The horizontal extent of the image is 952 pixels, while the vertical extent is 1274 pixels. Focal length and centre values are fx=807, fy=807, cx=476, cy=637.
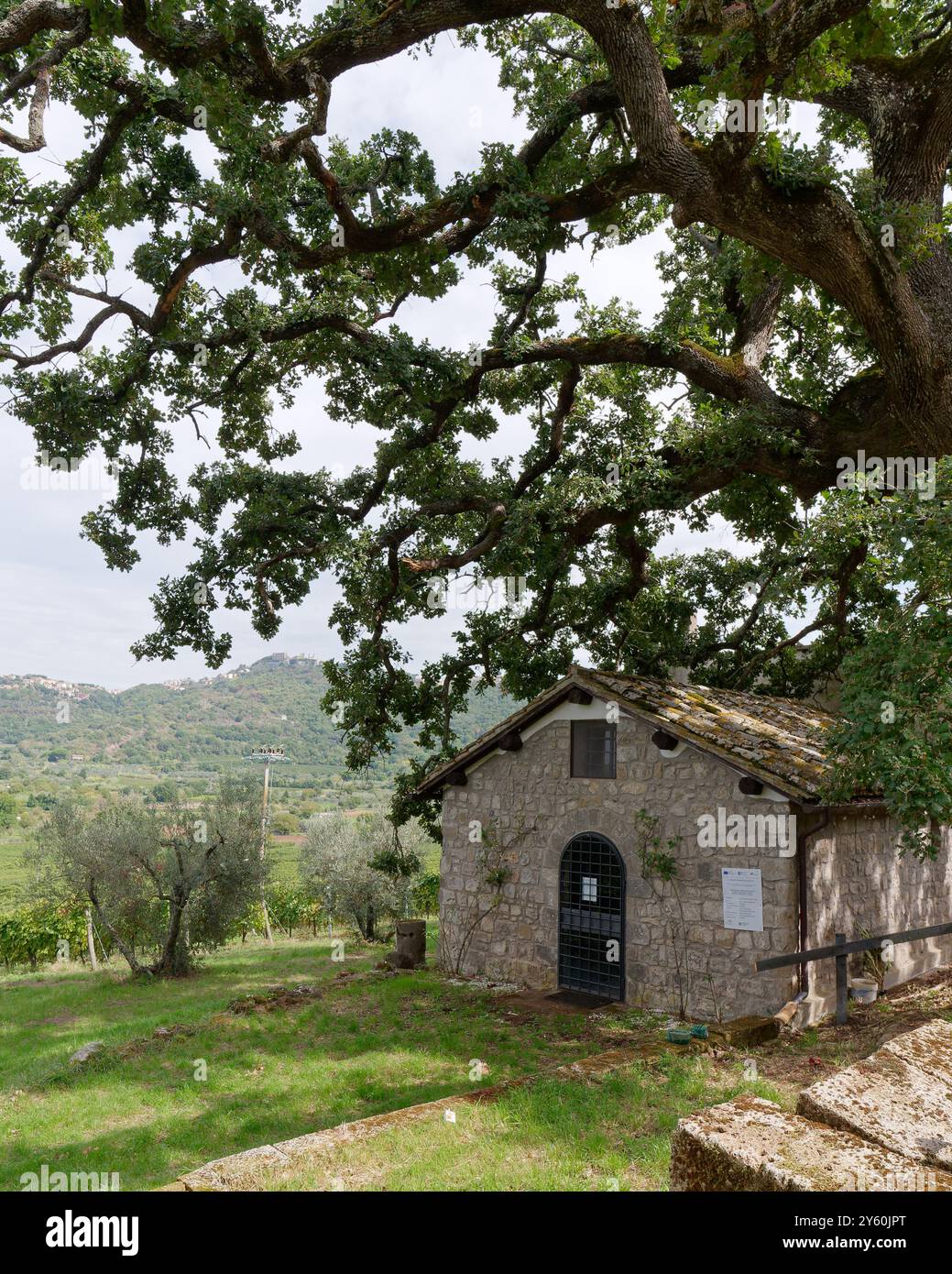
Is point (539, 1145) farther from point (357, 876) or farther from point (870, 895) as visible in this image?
point (357, 876)

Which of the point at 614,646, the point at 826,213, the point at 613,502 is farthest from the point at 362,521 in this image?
the point at 826,213

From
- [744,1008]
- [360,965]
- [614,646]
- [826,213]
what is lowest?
[360,965]

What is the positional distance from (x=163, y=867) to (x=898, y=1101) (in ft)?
65.7

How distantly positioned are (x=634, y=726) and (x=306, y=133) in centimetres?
902

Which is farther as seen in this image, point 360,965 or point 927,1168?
point 360,965

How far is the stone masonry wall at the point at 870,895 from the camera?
1102cm

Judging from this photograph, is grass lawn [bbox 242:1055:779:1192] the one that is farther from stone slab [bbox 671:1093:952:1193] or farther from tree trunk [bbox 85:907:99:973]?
tree trunk [bbox 85:907:99:973]

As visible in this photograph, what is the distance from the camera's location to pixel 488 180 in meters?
9.57

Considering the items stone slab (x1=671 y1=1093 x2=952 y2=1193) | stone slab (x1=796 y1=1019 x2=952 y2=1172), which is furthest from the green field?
stone slab (x1=671 y1=1093 x2=952 y2=1193)

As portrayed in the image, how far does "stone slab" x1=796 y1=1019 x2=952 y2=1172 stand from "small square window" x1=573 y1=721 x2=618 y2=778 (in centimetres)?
1021

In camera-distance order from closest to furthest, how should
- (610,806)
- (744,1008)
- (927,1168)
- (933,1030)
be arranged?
(927,1168)
(933,1030)
(744,1008)
(610,806)

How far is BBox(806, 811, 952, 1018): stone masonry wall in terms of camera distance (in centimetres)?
1102

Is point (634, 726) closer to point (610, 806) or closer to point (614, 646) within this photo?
point (610, 806)

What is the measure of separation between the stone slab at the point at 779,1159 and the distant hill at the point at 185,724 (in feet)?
292
